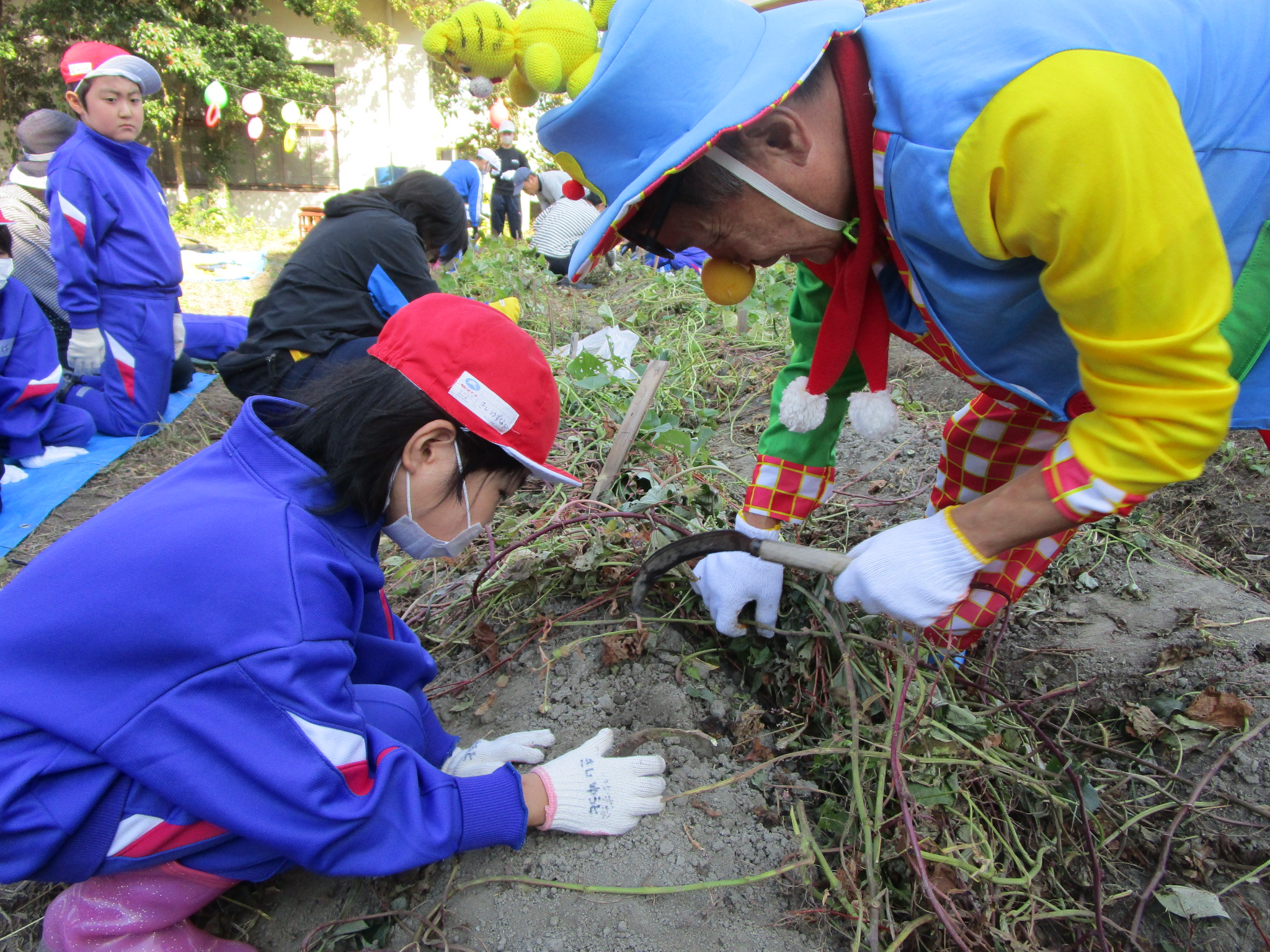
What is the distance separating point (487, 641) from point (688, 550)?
0.62 meters

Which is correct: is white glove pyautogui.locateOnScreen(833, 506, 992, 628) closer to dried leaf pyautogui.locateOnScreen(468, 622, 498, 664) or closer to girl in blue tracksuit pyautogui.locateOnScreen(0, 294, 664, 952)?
girl in blue tracksuit pyautogui.locateOnScreen(0, 294, 664, 952)

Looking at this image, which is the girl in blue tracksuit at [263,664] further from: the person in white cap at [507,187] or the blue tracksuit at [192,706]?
the person in white cap at [507,187]

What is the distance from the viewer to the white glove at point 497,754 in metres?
1.50

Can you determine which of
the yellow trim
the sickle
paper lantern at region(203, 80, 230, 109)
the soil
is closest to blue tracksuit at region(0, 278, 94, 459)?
the soil

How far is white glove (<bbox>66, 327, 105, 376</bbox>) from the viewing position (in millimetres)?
3777

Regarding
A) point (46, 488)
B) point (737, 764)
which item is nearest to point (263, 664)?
point (737, 764)

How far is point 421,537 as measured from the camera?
1.34 m

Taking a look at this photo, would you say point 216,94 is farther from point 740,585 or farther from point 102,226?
point 740,585

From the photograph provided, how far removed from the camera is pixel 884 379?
144 centimetres

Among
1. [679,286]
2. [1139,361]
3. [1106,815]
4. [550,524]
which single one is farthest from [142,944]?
[679,286]

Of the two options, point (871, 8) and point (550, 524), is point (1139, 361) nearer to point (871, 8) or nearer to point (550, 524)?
point (550, 524)

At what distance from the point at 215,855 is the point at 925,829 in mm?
1189

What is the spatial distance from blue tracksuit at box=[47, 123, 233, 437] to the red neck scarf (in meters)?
3.78

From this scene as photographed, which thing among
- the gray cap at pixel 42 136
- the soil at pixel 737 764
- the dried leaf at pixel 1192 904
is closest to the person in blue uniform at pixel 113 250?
the gray cap at pixel 42 136
